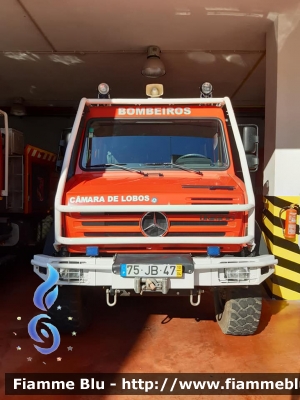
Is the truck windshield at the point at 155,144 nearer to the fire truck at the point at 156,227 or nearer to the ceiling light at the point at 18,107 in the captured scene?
the fire truck at the point at 156,227

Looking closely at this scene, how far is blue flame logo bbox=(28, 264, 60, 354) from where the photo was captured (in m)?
3.42

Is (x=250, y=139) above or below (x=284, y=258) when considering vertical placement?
above

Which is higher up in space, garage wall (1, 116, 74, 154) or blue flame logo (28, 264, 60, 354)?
garage wall (1, 116, 74, 154)

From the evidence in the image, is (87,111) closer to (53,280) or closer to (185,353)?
(53,280)

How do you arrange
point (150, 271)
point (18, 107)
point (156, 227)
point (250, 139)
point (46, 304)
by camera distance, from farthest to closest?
point (18, 107), point (250, 139), point (46, 304), point (156, 227), point (150, 271)

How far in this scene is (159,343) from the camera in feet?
13.0

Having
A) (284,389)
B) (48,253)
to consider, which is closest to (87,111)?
(48,253)

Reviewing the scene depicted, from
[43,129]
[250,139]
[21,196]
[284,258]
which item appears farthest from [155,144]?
[43,129]

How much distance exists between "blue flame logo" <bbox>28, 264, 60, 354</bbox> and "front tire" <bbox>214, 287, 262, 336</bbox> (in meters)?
1.72

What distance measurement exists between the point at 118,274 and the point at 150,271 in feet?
0.93

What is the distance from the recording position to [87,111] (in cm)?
443

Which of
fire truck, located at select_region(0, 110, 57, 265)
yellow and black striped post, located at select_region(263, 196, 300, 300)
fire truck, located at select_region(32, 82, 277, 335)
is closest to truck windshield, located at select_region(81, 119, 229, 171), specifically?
fire truck, located at select_region(32, 82, 277, 335)

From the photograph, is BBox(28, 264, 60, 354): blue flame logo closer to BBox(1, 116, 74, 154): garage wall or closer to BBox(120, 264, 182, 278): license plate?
BBox(120, 264, 182, 278): license plate

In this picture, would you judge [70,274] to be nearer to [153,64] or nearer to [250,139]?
[250,139]
